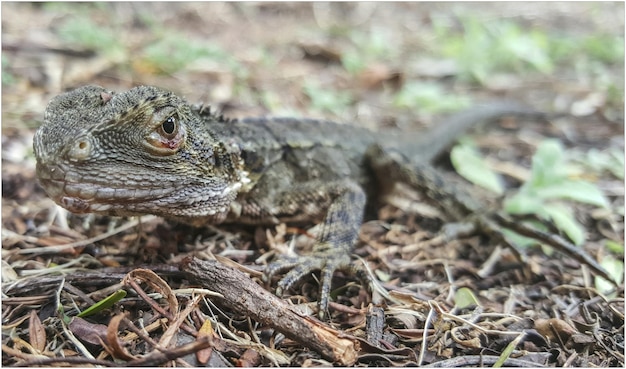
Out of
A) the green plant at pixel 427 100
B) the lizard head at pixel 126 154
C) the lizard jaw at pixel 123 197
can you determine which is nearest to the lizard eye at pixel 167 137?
the lizard head at pixel 126 154

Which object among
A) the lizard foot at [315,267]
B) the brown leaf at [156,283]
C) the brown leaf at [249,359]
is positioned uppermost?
the brown leaf at [156,283]

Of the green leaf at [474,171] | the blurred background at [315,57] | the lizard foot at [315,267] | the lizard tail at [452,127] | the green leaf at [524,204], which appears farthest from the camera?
the blurred background at [315,57]

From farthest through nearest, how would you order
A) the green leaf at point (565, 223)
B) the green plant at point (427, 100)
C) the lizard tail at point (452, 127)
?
the green plant at point (427, 100) < the lizard tail at point (452, 127) < the green leaf at point (565, 223)

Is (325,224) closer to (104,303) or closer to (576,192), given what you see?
(104,303)

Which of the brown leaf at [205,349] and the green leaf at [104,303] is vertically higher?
the green leaf at [104,303]

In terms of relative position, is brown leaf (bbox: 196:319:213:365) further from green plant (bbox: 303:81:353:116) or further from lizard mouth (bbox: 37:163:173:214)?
green plant (bbox: 303:81:353:116)

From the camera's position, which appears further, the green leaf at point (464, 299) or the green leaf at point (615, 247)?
the green leaf at point (615, 247)

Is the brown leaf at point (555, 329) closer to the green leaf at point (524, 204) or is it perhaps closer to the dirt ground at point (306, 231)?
Result: the dirt ground at point (306, 231)
